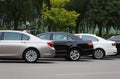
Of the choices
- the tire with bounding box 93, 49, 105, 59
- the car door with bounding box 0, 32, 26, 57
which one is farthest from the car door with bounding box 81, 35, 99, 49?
the car door with bounding box 0, 32, 26, 57

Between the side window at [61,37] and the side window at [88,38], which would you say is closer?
the side window at [61,37]

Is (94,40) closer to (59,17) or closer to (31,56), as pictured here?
(31,56)

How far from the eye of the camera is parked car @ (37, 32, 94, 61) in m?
21.1

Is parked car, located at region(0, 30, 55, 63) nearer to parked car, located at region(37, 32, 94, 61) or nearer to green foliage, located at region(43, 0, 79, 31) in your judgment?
parked car, located at region(37, 32, 94, 61)

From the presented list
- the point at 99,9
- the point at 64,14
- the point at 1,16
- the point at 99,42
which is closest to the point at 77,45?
the point at 99,42

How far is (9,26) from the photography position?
175 feet

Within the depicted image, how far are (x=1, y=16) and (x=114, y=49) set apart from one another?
1088 inches

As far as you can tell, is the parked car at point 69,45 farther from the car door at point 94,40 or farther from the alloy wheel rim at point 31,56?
the alloy wheel rim at point 31,56

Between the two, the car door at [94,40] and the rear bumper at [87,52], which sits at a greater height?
the car door at [94,40]

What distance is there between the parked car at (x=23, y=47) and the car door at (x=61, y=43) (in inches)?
79.4

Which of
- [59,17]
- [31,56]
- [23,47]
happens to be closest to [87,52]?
[31,56]

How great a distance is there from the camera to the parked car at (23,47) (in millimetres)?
18594

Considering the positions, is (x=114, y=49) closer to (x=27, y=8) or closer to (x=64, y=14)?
(x=64, y=14)

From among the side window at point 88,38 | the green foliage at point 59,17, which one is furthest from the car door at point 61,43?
the green foliage at point 59,17
